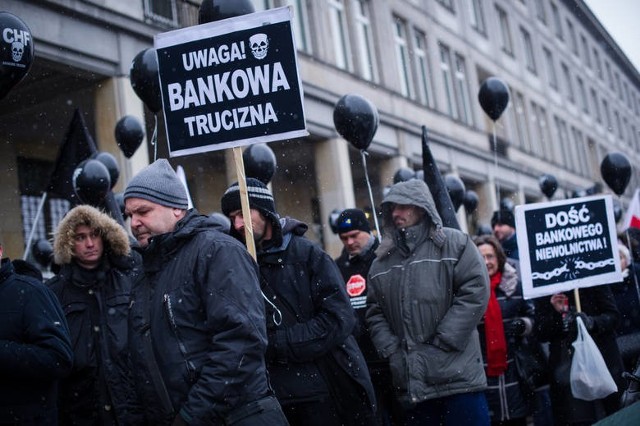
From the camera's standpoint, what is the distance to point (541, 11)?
39.7 metres

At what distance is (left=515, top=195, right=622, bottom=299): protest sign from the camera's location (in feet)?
20.5

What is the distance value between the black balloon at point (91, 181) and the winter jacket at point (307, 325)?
3.32 meters

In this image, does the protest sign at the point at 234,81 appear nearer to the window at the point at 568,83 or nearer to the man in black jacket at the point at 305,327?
the man in black jacket at the point at 305,327

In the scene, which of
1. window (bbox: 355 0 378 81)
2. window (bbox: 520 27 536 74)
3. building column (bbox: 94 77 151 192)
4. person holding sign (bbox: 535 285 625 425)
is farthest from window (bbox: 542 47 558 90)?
person holding sign (bbox: 535 285 625 425)

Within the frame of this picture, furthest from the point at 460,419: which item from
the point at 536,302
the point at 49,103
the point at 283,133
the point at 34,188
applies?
the point at 34,188

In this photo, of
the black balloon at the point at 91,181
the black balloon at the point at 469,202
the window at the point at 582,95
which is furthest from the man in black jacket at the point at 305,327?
the window at the point at 582,95

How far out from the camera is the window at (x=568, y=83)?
4181cm

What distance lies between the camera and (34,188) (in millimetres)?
14453

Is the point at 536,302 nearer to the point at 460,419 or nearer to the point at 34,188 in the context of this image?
the point at 460,419

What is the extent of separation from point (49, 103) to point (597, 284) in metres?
9.29

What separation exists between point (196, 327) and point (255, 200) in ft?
3.93

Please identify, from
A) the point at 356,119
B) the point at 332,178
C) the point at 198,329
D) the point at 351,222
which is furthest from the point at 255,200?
the point at 332,178

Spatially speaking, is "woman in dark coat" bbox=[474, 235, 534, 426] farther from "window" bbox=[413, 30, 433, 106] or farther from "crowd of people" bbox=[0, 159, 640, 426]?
"window" bbox=[413, 30, 433, 106]

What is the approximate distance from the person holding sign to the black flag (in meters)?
4.14
